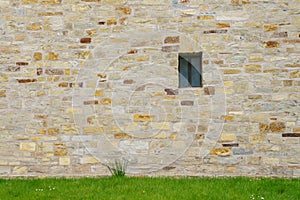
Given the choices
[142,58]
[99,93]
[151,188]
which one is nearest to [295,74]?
[142,58]

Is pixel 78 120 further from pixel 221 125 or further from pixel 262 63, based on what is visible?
pixel 262 63

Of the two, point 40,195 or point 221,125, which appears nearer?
point 40,195

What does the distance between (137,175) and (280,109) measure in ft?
7.63

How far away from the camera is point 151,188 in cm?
570

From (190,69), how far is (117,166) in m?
1.84

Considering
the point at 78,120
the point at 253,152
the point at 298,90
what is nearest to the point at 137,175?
the point at 78,120

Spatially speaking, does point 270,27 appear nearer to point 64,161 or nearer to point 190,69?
point 190,69

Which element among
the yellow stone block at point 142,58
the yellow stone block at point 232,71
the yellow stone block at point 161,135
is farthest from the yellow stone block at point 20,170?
the yellow stone block at point 232,71

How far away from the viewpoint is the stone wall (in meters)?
6.45

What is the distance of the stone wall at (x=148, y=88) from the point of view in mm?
6453

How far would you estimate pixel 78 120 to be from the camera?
6.62 meters

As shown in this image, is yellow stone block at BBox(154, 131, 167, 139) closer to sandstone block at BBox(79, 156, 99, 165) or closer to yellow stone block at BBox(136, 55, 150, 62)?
sandstone block at BBox(79, 156, 99, 165)

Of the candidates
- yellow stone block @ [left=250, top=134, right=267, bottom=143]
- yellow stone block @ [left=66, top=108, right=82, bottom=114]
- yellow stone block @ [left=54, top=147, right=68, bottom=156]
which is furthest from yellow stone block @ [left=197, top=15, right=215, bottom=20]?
yellow stone block @ [left=54, top=147, right=68, bottom=156]

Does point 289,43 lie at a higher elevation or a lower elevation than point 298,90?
higher
